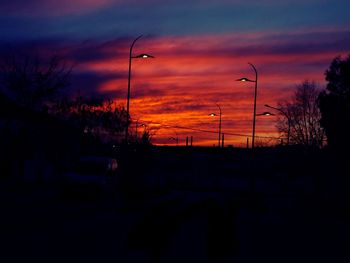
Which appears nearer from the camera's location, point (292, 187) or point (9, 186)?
point (9, 186)

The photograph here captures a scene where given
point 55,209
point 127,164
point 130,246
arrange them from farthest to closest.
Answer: point 127,164 → point 55,209 → point 130,246

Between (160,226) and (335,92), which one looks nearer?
(160,226)

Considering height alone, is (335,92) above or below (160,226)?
above

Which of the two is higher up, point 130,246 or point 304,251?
point 130,246

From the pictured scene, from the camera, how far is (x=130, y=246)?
10.5ft

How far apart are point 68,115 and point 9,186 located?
183 ft

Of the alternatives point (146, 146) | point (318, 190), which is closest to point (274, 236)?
point (146, 146)

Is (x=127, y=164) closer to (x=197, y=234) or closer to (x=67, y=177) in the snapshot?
(x=67, y=177)

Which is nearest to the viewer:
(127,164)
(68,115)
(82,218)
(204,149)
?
(82,218)

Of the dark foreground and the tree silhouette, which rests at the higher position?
the tree silhouette

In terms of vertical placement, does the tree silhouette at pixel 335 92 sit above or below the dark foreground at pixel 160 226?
above

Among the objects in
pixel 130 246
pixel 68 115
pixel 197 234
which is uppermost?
pixel 68 115

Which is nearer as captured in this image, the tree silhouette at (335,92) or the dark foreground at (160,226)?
the dark foreground at (160,226)

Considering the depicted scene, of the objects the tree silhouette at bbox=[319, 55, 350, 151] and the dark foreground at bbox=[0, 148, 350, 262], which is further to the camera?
the tree silhouette at bbox=[319, 55, 350, 151]
